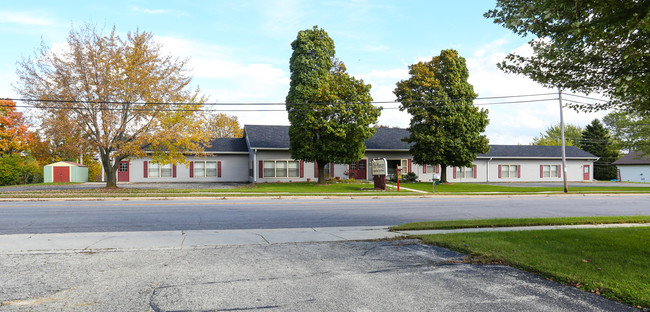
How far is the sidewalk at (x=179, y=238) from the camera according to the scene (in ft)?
26.5

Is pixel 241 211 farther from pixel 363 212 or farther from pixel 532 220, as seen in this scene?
pixel 532 220

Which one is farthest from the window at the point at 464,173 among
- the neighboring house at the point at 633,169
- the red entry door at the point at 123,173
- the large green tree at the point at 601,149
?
the red entry door at the point at 123,173

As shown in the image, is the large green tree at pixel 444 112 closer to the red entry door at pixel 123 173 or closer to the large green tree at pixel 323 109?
the large green tree at pixel 323 109

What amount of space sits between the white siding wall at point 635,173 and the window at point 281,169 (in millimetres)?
49218

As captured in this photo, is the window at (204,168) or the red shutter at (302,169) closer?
the window at (204,168)

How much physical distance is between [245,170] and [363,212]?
25848 mm

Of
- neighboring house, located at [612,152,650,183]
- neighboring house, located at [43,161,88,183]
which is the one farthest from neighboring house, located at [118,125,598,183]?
neighboring house, located at [612,152,650,183]

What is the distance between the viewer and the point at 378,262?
277 inches

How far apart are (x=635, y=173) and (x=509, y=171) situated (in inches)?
969

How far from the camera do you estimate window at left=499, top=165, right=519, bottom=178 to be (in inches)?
1768

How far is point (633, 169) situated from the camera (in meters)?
55.3

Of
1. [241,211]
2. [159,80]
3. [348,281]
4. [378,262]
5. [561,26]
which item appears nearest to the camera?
[348,281]

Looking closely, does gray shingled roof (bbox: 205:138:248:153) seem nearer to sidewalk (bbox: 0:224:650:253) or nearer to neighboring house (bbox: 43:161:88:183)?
neighboring house (bbox: 43:161:88:183)

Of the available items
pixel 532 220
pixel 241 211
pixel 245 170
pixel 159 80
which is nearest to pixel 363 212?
pixel 241 211
